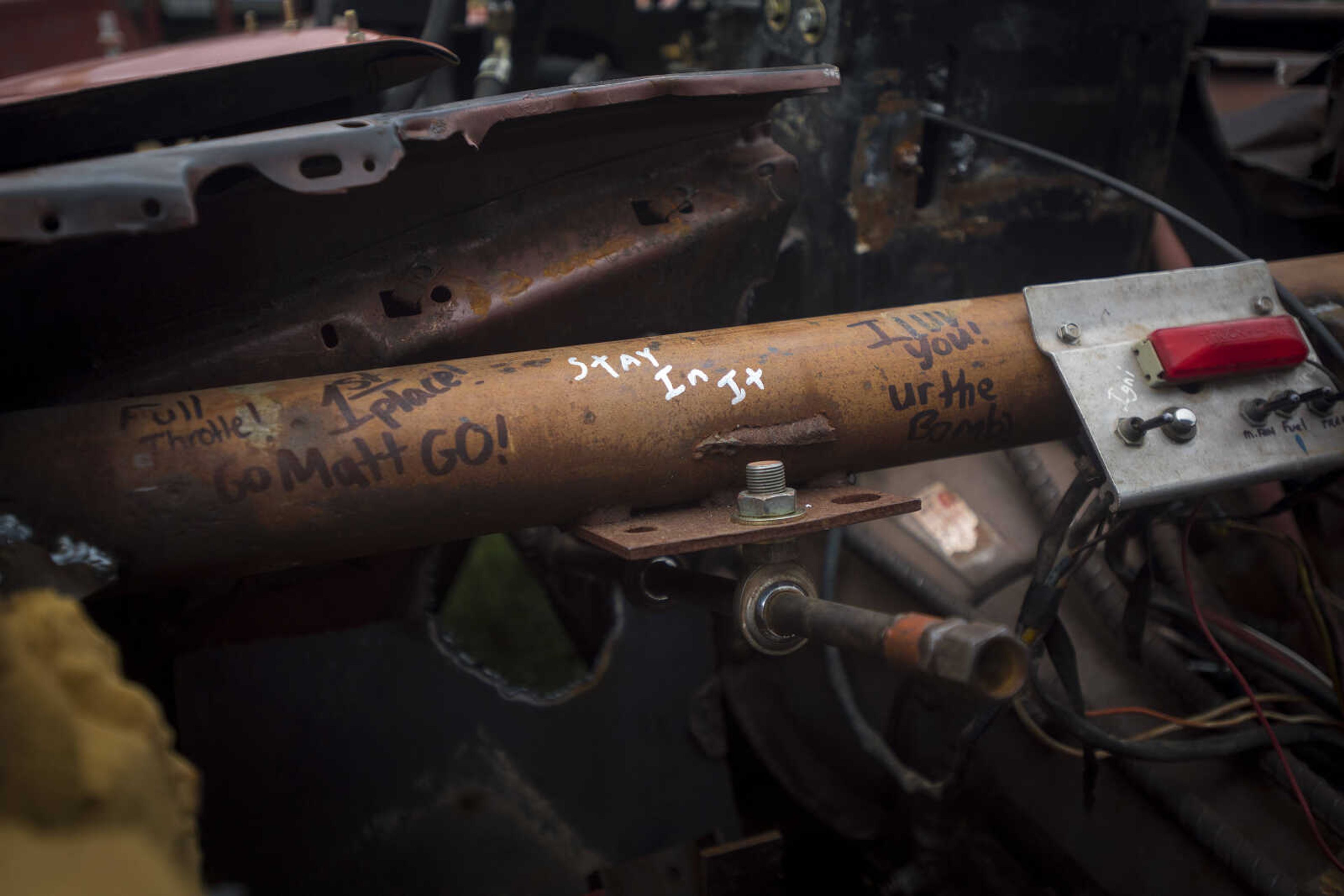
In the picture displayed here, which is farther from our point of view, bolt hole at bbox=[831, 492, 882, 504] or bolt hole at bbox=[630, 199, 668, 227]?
bolt hole at bbox=[630, 199, 668, 227]

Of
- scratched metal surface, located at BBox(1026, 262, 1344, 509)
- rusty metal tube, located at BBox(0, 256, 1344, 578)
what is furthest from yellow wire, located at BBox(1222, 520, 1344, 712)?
rusty metal tube, located at BBox(0, 256, 1344, 578)

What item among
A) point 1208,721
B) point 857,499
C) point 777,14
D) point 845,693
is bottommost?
point 845,693

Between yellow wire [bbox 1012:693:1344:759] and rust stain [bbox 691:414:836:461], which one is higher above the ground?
rust stain [bbox 691:414:836:461]

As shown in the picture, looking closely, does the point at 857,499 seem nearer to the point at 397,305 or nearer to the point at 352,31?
the point at 397,305

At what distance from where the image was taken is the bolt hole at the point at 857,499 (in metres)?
1.07

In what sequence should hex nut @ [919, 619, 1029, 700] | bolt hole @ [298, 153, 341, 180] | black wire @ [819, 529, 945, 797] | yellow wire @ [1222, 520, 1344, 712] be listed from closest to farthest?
hex nut @ [919, 619, 1029, 700] → bolt hole @ [298, 153, 341, 180] → yellow wire @ [1222, 520, 1344, 712] → black wire @ [819, 529, 945, 797]

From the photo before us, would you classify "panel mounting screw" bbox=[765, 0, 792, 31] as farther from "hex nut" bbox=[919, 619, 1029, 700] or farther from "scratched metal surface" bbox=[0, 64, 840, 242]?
"hex nut" bbox=[919, 619, 1029, 700]

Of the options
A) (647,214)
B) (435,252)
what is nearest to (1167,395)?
(647,214)

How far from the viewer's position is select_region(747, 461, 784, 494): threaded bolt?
39.6 inches

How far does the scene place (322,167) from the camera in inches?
35.1

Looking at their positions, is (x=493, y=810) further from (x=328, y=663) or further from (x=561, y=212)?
(x=561, y=212)

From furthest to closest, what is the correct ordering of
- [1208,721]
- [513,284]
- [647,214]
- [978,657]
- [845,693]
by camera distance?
[845,693] → [1208,721] → [647,214] → [513,284] → [978,657]

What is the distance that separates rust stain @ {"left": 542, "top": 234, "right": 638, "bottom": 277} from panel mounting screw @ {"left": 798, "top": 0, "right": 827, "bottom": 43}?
0.73m

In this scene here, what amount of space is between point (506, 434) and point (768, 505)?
283 mm
